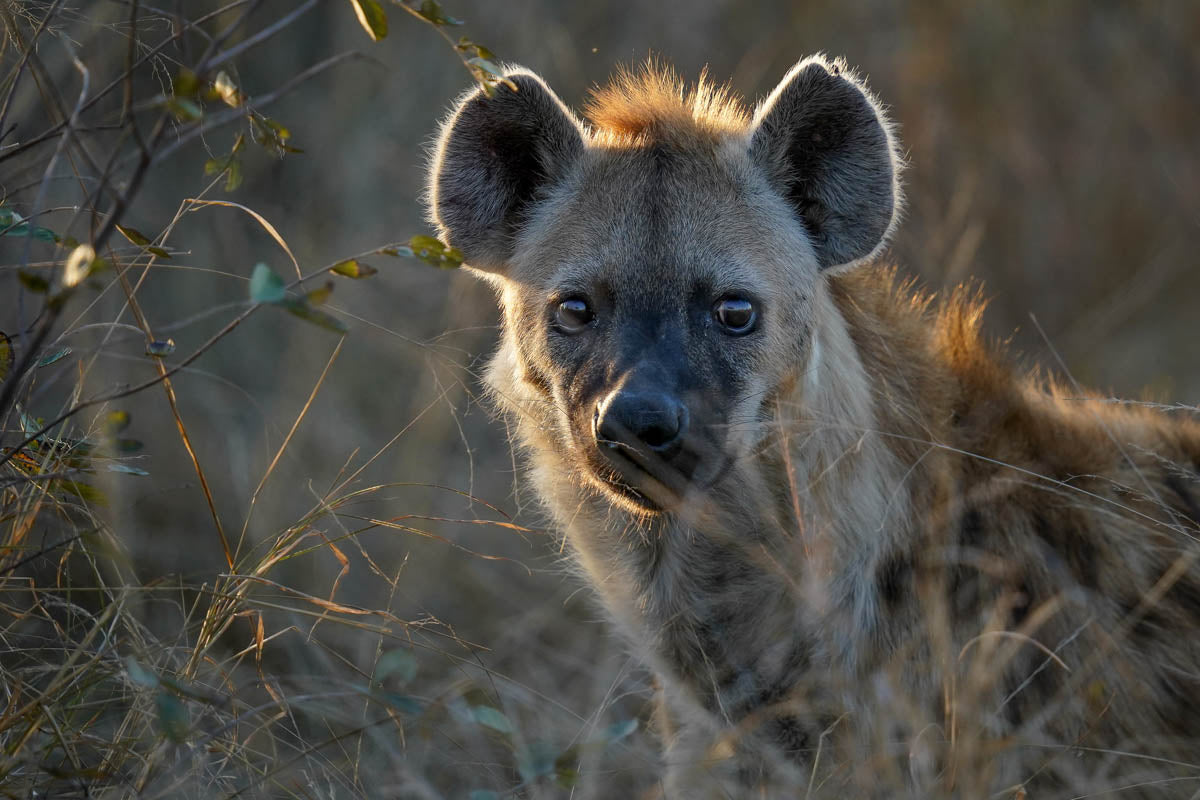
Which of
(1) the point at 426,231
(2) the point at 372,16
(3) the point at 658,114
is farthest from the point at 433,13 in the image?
(1) the point at 426,231

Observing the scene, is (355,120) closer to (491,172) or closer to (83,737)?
(491,172)

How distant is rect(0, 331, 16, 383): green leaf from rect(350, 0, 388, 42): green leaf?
0.74m

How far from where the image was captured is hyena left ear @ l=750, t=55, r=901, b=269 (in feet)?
7.45

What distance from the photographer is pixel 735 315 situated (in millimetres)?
2223

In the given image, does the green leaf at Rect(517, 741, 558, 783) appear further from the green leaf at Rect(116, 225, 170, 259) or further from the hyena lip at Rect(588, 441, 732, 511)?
the green leaf at Rect(116, 225, 170, 259)

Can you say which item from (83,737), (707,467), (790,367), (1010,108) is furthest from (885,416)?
(1010,108)

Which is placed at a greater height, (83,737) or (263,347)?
(83,737)

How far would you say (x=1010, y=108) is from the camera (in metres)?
5.19

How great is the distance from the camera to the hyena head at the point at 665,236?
2.12m

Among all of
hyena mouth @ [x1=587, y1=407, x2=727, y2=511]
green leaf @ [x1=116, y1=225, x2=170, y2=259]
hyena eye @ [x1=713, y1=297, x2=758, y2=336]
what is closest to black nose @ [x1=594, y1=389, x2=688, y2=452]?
hyena mouth @ [x1=587, y1=407, x2=727, y2=511]

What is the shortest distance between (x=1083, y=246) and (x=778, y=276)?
11.3ft

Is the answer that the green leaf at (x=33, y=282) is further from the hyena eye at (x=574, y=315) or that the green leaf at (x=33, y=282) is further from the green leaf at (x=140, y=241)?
the hyena eye at (x=574, y=315)

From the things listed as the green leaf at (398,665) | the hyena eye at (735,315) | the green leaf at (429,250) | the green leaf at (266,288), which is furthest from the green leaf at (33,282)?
the hyena eye at (735,315)

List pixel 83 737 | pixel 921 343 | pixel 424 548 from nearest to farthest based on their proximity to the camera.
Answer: pixel 83 737, pixel 921 343, pixel 424 548
